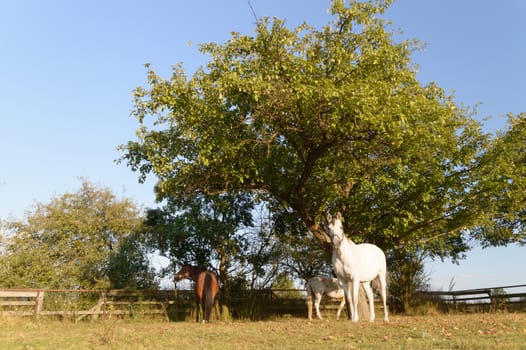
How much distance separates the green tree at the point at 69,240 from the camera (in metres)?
22.5

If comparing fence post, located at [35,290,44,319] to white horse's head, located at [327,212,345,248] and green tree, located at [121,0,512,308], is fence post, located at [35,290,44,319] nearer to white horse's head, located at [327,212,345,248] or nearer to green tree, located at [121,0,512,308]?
green tree, located at [121,0,512,308]

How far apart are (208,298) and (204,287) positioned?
0.45 m

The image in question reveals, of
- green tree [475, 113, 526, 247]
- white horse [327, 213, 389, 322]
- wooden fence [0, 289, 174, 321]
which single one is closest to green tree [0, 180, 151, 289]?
wooden fence [0, 289, 174, 321]

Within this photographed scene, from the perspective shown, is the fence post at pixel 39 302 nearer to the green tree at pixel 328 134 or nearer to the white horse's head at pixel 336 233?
the green tree at pixel 328 134

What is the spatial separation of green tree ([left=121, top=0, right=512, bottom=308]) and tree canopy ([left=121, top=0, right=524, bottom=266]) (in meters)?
0.04

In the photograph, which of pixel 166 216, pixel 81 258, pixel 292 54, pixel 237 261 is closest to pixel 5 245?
pixel 81 258

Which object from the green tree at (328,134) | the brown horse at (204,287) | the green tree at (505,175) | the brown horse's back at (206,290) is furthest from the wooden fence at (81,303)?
the green tree at (505,175)

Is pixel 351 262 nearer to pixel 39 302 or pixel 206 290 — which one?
pixel 206 290

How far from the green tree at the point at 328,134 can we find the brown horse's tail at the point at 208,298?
3437 millimetres

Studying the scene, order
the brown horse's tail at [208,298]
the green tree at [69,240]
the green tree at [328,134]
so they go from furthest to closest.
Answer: the green tree at [69,240]
the brown horse's tail at [208,298]
the green tree at [328,134]

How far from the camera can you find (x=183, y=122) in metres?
14.1

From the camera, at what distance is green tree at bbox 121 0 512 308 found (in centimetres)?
1286

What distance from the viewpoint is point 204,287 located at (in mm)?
16516

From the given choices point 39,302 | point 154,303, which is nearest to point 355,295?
point 154,303
